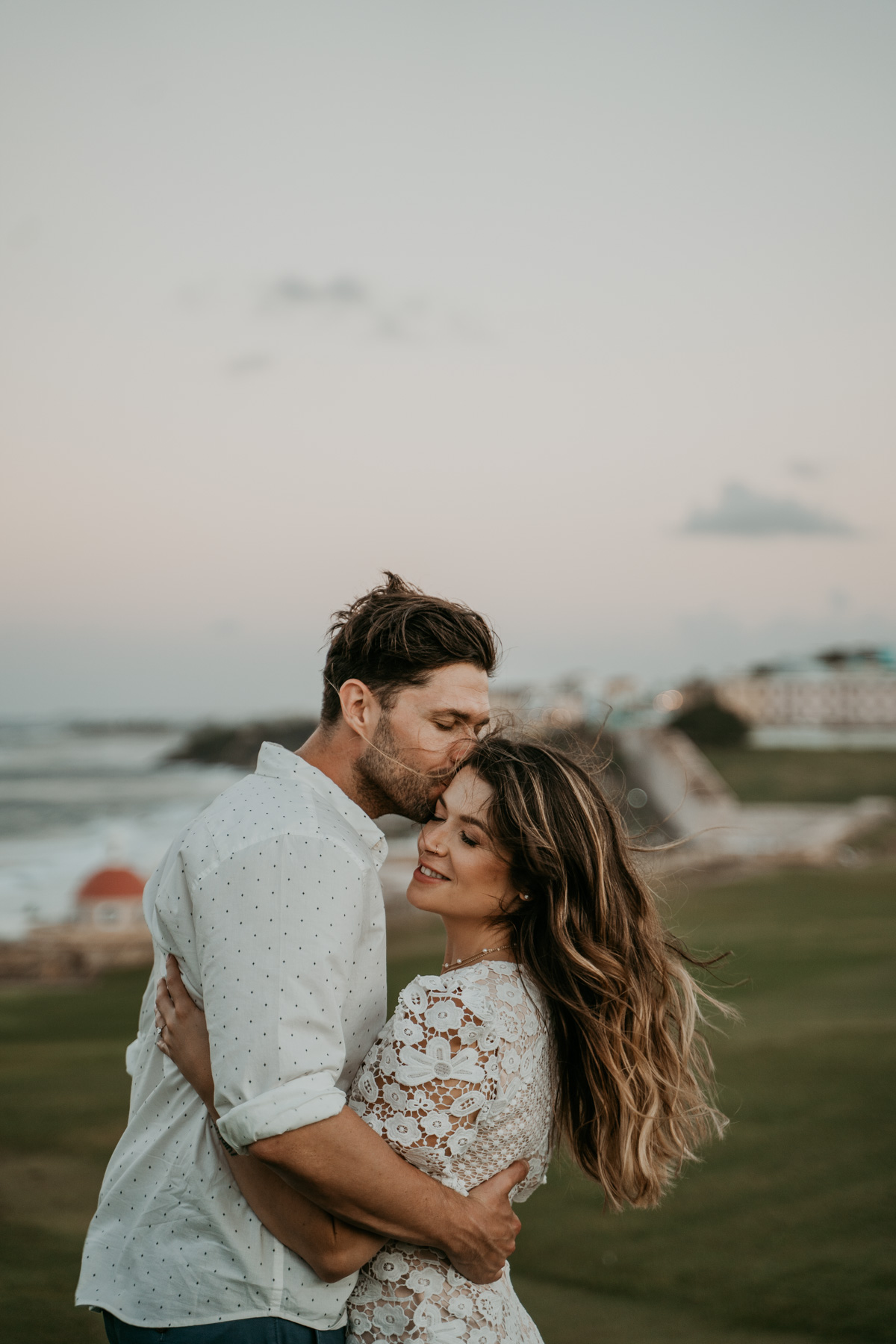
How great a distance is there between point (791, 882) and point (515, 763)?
12493 millimetres

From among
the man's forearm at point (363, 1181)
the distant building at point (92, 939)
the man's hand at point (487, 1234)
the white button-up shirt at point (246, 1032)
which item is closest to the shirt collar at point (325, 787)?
the white button-up shirt at point (246, 1032)

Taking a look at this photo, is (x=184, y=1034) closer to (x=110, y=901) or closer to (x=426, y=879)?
(x=426, y=879)

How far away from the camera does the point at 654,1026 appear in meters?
2.23

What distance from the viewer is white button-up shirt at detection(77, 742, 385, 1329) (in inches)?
60.1

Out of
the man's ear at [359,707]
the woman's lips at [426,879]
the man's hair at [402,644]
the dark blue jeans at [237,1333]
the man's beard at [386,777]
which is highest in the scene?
the man's hair at [402,644]

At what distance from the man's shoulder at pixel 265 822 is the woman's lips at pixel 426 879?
337 mm

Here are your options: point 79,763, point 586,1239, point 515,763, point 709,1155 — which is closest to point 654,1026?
point 515,763

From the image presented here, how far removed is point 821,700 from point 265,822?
38.1 meters

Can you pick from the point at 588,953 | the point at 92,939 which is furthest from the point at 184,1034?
the point at 92,939

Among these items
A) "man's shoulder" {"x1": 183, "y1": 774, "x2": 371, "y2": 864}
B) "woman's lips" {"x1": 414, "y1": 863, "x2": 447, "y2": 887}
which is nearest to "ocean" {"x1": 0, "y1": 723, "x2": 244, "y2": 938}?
"woman's lips" {"x1": 414, "y1": 863, "x2": 447, "y2": 887}

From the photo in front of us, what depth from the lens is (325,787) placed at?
6.26ft

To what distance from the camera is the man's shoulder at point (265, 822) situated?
163cm

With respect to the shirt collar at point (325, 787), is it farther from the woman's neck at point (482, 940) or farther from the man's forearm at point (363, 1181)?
the man's forearm at point (363, 1181)

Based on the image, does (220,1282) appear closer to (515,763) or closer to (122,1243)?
(122,1243)
